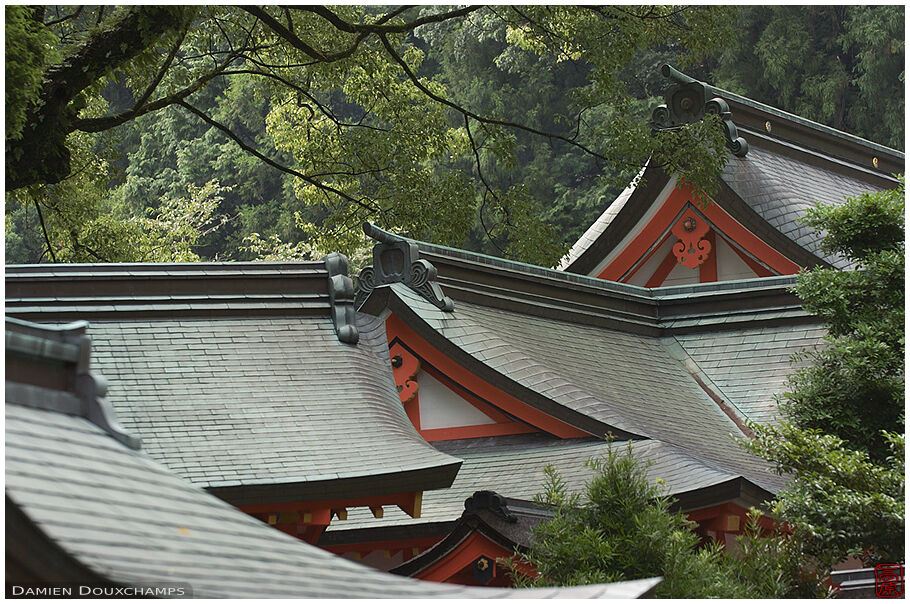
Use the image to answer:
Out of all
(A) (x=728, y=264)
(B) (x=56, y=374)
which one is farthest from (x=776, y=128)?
(B) (x=56, y=374)

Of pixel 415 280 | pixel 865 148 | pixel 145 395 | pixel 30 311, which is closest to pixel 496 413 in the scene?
pixel 415 280

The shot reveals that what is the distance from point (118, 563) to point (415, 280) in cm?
570

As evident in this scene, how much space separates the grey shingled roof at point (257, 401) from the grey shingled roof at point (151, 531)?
8.44 feet

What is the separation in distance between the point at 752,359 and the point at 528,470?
3.04 metres

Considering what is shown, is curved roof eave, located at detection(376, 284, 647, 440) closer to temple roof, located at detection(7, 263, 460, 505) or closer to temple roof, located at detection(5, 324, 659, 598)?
temple roof, located at detection(7, 263, 460, 505)

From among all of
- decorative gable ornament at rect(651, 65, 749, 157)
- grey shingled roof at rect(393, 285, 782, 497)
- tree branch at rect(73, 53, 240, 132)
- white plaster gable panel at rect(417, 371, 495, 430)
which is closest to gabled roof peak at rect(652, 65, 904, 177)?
decorative gable ornament at rect(651, 65, 749, 157)

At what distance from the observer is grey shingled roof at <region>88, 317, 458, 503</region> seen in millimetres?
5988

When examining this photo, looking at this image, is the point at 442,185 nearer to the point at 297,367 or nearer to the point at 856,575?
the point at 297,367

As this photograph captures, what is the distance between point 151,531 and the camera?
2771 millimetres

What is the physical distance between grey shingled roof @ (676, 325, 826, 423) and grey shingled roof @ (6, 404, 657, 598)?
6.33 meters

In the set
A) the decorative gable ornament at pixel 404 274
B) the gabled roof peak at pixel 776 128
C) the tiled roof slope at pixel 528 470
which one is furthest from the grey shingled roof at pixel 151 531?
the gabled roof peak at pixel 776 128

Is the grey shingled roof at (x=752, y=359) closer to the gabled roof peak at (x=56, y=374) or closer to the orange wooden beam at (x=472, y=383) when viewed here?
the orange wooden beam at (x=472, y=383)

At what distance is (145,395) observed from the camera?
6371mm

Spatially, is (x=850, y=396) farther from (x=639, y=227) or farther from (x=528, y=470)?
(x=639, y=227)
